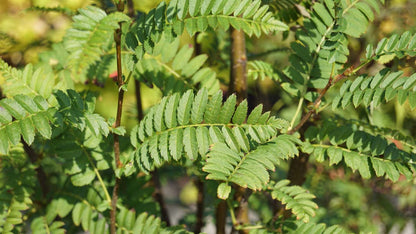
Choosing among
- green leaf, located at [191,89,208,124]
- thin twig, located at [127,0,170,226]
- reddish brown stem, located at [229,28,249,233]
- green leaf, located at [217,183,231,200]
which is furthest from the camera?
thin twig, located at [127,0,170,226]

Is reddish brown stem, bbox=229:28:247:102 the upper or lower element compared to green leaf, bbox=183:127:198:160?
upper

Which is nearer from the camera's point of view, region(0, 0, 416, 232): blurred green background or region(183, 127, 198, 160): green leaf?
region(183, 127, 198, 160): green leaf

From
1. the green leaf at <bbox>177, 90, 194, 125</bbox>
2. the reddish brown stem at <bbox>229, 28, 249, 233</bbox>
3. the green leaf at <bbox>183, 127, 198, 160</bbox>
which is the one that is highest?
the reddish brown stem at <bbox>229, 28, 249, 233</bbox>

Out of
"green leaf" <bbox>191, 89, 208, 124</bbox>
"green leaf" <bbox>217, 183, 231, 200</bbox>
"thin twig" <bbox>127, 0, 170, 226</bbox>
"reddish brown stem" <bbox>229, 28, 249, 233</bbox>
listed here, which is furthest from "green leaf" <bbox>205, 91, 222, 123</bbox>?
"thin twig" <bbox>127, 0, 170, 226</bbox>

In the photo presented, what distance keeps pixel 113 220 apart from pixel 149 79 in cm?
32

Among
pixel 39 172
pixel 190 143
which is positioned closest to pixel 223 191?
pixel 190 143

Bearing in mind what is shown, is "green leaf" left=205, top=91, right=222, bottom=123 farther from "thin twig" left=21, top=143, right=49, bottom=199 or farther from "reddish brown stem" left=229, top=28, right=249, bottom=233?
"thin twig" left=21, top=143, right=49, bottom=199

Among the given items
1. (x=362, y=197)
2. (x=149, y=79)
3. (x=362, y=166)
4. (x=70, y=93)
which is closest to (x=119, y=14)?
(x=70, y=93)

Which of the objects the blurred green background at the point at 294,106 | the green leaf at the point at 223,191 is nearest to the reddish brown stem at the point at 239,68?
the blurred green background at the point at 294,106

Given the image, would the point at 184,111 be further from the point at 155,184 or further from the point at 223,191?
the point at 155,184

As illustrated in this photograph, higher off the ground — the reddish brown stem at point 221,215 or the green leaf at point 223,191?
the green leaf at point 223,191

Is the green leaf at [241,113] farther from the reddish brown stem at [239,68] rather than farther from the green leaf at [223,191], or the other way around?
the reddish brown stem at [239,68]

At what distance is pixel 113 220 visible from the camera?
2.61 ft

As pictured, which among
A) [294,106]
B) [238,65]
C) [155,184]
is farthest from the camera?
[294,106]
